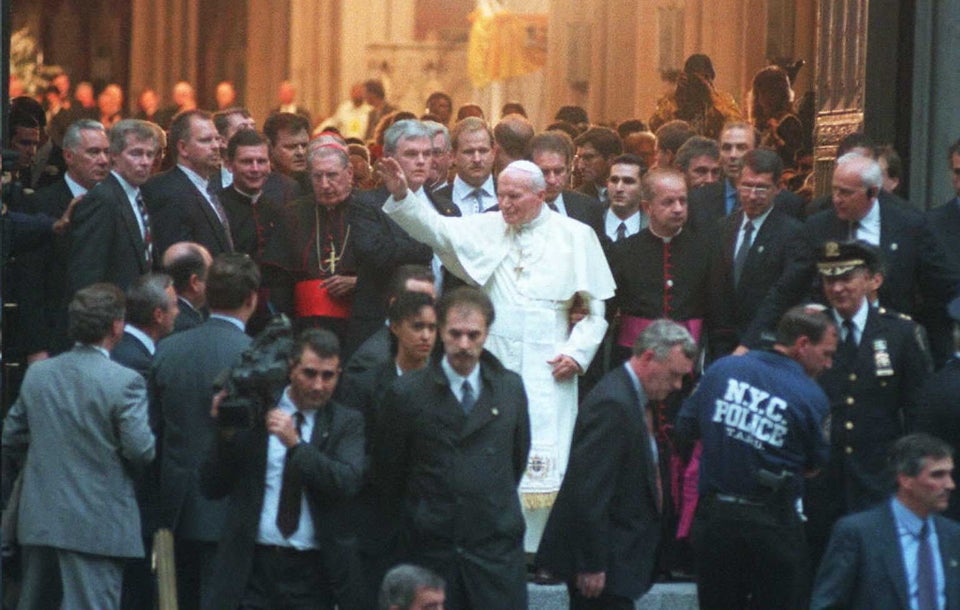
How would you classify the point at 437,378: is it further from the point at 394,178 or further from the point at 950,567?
the point at 950,567

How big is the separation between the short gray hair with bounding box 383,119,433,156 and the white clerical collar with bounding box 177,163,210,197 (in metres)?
1.01

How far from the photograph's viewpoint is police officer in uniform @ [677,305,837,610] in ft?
34.1

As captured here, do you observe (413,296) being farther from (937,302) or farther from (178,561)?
(937,302)

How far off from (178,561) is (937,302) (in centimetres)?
418

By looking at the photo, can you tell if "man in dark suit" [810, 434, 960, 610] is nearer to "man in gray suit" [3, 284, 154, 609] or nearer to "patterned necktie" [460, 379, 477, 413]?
"patterned necktie" [460, 379, 477, 413]

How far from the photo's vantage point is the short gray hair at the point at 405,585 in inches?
356

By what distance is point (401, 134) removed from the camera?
12.9 metres

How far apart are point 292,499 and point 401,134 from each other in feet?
11.2

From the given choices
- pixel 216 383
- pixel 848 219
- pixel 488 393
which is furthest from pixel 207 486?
pixel 848 219

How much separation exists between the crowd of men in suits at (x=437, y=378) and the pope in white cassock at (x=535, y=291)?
1.1 inches

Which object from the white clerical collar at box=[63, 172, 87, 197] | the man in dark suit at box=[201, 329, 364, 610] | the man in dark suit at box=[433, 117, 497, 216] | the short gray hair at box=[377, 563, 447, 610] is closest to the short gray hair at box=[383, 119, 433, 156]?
the man in dark suit at box=[433, 117, 497, 216]

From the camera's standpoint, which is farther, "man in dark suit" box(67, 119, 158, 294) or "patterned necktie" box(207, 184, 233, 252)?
"patterned necktie" box(207, 184, 233, 252)

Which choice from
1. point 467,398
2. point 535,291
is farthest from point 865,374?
point 467,398

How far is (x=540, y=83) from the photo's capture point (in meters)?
31.8
